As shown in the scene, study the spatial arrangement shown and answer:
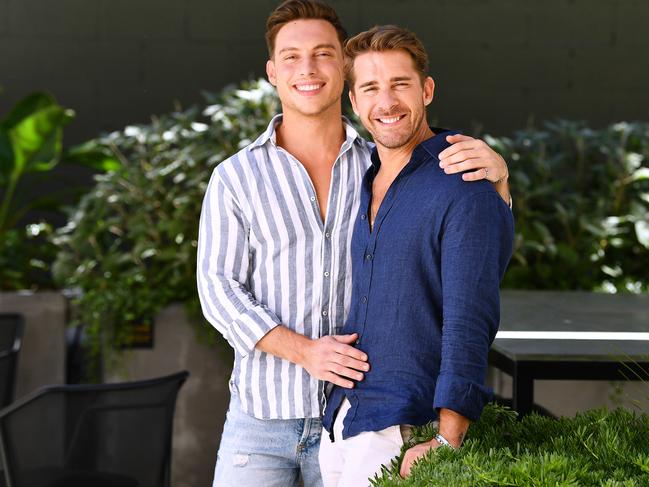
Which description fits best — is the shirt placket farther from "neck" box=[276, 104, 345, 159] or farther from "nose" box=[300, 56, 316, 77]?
"nose" box=[300, 56, 316, 77]

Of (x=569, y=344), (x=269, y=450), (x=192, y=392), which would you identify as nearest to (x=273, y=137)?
(x=269, y=450)

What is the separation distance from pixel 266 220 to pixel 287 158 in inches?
5.9

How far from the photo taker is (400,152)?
1885 millimetres

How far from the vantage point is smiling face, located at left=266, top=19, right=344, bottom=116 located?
210 cm

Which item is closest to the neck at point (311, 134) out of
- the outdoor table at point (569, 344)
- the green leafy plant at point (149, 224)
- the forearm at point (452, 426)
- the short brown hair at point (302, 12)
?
the short brown hair at point (302, 12)

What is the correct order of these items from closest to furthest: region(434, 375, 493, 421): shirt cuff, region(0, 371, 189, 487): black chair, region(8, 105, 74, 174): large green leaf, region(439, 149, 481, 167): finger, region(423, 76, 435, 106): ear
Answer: region(434, 375, 493, 421): shirt cuff → region(439, 149, 481, 167): finger → region(423, 76, 435, 106): ear → region(0, 371, 189, 487): black chair → region(8, 105, 74, 174): large green leaf

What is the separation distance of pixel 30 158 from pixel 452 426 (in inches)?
131

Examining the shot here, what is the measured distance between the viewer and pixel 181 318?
409 centimetres

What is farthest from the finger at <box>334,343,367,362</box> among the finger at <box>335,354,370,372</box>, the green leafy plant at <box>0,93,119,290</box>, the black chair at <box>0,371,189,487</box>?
the green leafy plant at <box>0,93,119,290</box>

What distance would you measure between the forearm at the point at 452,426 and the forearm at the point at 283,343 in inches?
14.8

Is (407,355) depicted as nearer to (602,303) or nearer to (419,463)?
(419,463)

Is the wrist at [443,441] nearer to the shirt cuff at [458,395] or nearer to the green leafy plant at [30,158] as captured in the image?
the shirt cuff at [458,395]

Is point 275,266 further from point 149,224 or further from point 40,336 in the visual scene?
point 40,336

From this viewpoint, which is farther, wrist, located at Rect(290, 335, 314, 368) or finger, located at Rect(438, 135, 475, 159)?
wrist, located at Rect(290, 335, 314, 368)
